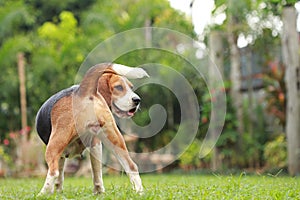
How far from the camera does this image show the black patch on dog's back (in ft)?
15.4

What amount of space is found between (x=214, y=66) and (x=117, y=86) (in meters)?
7.90

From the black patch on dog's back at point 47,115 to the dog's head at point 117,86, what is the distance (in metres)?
0.23

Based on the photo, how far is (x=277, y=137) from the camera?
40.8ft

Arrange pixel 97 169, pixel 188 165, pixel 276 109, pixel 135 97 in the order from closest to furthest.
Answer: pixel 135 97
pixel 97 169
pixel 276 109
pixel 188 165

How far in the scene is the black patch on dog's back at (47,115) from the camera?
4.69 metres

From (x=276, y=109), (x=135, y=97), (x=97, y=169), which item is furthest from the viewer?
(x=276, y=109)

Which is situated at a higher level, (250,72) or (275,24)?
(275,24)

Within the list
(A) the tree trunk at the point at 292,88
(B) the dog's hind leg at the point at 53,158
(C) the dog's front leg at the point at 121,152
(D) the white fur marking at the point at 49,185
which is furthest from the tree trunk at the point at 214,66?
(D) the white fur marking at the point at 49,185

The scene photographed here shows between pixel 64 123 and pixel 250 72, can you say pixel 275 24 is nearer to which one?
pixel 250 72

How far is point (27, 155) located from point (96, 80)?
28.0ft

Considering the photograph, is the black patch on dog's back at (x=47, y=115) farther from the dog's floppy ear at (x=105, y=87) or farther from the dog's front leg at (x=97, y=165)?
the dog's front leg at (x=97, y=165)

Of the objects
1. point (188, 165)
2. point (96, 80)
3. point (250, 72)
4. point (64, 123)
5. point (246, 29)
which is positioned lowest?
point (188, 165)

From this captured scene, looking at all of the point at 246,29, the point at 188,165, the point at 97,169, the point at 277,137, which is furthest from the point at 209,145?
the point at 97,169

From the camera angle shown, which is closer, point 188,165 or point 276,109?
point 276,109
